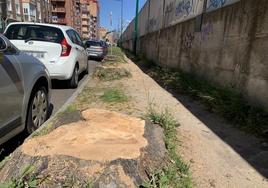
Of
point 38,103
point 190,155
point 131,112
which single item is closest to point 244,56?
point 131,112

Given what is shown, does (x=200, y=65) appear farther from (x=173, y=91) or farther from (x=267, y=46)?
(x=267, y=46)

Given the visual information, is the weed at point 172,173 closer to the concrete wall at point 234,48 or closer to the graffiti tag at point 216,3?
the concrete wall at point 234,48

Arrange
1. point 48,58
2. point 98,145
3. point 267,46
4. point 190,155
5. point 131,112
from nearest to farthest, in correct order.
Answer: point 98,145, point 190,155, point 267,46, point 131,112, point 48,58

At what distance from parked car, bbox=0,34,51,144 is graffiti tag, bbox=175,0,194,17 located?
6169 mm

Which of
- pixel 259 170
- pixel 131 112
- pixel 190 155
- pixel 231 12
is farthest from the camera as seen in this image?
pixel 231 12

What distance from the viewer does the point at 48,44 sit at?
269 inches

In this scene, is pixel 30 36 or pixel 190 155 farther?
pixel 30 36

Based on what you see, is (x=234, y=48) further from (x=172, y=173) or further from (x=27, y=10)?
(x=27, y=10)

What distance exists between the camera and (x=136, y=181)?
2453mm

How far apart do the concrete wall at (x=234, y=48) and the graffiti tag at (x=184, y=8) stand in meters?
0.46

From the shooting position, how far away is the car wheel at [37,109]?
12.7 feet

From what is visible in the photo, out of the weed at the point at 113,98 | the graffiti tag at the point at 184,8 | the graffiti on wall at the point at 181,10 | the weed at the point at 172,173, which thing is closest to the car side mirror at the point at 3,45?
the weed at the point at 172,173

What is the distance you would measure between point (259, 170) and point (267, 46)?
2287mm

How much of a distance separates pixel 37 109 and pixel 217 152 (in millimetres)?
2562
